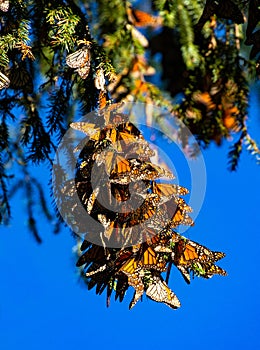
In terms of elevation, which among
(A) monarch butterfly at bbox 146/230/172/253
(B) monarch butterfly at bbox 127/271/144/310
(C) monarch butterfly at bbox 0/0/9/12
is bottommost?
(B) monarch butterfly at bbox 127/271/144/310

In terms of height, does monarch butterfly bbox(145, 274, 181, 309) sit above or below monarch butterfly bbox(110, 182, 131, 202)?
below

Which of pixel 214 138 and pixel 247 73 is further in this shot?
pixel 214 138

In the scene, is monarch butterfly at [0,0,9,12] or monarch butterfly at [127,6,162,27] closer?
monarch butterfly at [0,0,9,12]

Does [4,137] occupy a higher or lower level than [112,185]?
higher

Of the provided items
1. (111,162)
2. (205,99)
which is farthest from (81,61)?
(205,99)

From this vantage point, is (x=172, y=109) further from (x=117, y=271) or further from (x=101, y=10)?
(x=117, y=271)

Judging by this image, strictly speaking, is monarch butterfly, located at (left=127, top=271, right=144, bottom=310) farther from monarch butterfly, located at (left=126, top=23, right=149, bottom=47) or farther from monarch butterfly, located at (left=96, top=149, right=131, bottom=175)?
monarch butterfly, located at (left=126, top=23, right=149, bottom=47)

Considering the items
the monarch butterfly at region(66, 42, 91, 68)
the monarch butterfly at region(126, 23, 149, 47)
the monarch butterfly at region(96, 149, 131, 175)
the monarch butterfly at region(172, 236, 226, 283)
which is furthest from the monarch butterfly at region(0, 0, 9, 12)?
the monarch butterfly at region(126, 23, 149, 47)

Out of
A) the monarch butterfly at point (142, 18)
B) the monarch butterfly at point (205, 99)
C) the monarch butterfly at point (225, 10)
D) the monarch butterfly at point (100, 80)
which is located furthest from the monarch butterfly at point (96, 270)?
the monarch butterfly at point (142, 18)

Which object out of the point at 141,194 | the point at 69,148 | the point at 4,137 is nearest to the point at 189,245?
the point at 141,194
